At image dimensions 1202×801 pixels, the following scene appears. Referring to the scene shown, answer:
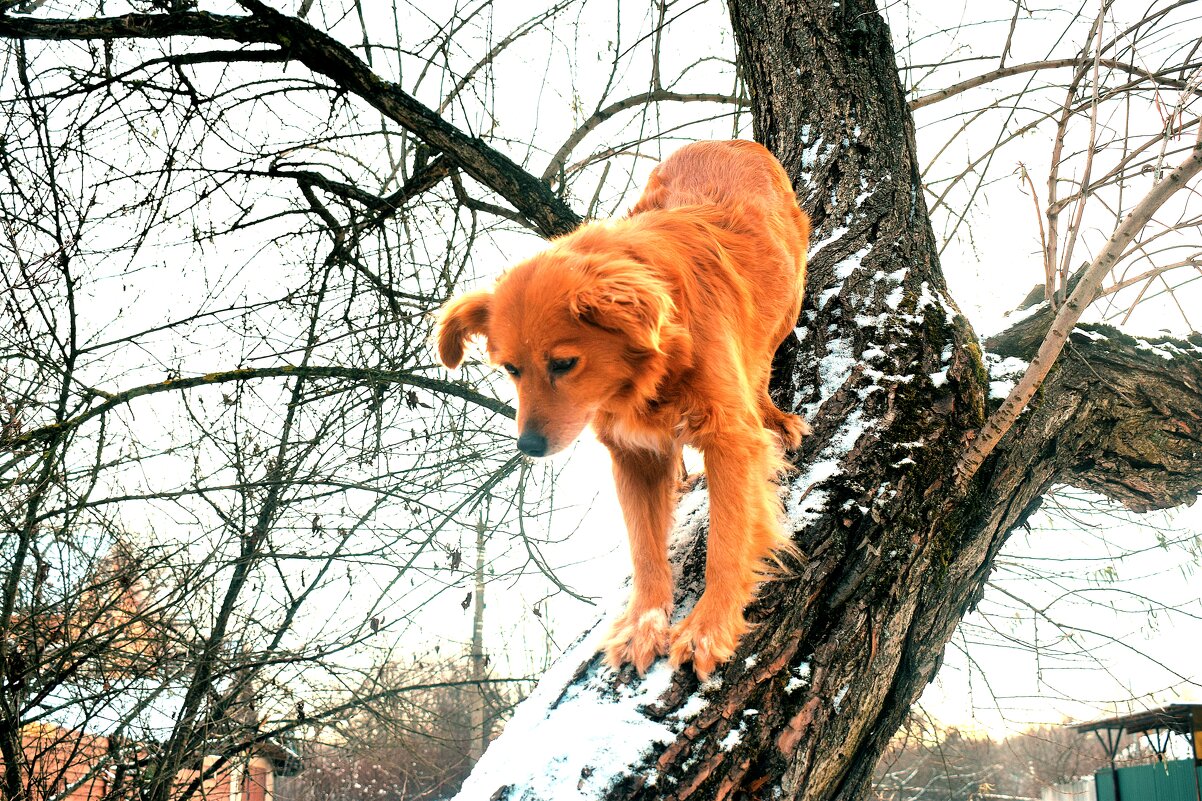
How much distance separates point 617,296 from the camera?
2609 millimetres

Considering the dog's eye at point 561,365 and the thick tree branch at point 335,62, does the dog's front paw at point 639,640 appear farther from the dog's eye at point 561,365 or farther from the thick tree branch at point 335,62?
the thick tree branch at point 335,62

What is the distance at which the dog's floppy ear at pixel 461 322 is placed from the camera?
3.12 m

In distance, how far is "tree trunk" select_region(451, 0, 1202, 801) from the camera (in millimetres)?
2641

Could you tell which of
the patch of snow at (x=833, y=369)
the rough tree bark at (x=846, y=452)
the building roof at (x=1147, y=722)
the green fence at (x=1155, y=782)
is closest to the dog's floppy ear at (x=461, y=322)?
the rough tree bark at (x=846, y=452)

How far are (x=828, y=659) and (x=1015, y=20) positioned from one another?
13.2 ft

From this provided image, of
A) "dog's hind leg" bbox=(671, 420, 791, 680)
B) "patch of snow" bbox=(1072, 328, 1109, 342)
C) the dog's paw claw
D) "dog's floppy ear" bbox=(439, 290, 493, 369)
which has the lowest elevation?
the dog's paw claw

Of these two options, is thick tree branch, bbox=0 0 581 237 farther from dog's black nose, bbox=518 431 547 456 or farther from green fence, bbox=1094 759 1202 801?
green fence, bbox=1094 759 1202 801

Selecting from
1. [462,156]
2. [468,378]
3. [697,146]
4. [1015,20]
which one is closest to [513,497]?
[468,378]

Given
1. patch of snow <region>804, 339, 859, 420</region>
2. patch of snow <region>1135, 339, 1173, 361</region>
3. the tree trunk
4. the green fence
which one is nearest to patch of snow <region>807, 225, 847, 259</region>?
the tree trunk

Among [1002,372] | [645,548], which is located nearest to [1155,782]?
[1002,372]

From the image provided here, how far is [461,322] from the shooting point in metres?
3.15

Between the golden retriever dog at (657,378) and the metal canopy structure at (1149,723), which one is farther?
the metal canopy structure at (1149,723)

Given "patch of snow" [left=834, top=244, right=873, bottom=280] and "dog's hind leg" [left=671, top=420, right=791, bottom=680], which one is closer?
"dog's hind leg" [left=671, top=420, right=791, bottom=680]

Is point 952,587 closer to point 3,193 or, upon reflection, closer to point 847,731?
point 847,731
